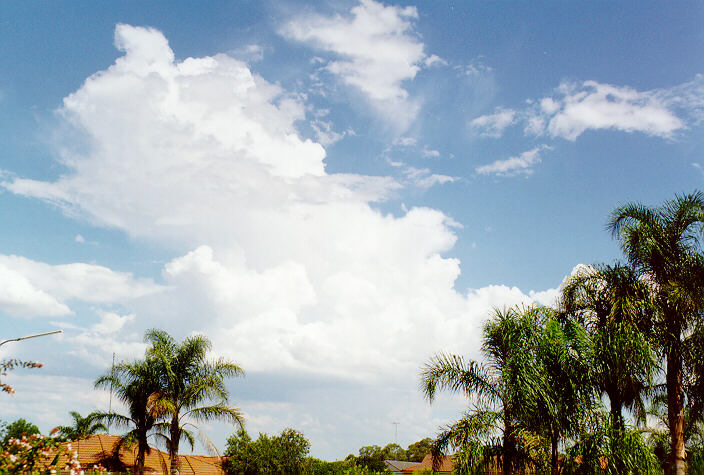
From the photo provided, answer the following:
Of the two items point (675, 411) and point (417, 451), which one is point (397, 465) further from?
point (675, 411)

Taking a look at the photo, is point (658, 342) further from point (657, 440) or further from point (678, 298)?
point (657, 440)

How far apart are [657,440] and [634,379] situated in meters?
15.9

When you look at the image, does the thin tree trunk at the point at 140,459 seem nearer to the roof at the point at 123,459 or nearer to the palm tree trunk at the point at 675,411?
the roof at the point at 123,459

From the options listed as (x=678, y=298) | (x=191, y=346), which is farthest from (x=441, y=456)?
(x=191, y=346)

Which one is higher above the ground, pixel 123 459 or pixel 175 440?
pixel 175 440

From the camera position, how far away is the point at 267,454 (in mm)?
41969

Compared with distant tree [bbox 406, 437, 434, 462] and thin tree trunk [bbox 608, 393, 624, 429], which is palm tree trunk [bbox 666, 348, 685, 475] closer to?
thin tree trunk [bbox 608, 393, 624, 429]

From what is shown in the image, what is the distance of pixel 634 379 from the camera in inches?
749

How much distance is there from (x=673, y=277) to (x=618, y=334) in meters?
2.46

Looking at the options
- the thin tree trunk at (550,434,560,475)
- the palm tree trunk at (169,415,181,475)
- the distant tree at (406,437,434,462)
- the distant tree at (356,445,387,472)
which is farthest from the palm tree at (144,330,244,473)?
the distant tree at (406,437,434,462)

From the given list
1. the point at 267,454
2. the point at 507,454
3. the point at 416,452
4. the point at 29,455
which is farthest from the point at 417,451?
the point at 29,455

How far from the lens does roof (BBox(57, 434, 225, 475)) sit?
3331 centimetres

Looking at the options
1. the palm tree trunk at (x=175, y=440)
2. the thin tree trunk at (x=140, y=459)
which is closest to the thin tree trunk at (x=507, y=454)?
the palm tree trunk at (x=175, y=440)

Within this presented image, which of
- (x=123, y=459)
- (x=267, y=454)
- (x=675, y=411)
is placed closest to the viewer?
(x=675, y=411)
